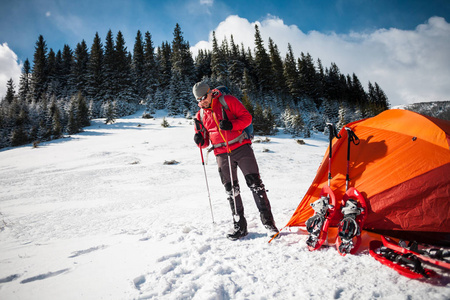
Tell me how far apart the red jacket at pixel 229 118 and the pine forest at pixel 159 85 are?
1962cm

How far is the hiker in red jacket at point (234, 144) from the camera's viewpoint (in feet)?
9.30

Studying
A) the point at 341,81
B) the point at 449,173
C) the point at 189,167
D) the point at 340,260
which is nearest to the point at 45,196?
the point at 189,167

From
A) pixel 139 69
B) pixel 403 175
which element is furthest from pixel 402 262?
pixel 139 69

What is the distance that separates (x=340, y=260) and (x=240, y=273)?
3.25ft

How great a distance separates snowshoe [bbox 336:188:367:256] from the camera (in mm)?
2107

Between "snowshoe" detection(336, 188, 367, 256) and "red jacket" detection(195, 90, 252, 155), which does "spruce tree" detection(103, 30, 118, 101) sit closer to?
"red jacket" detection(195, 90, 252, 155)

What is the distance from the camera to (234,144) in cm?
297

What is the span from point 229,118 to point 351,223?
1.98 m

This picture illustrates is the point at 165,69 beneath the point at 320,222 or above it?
above

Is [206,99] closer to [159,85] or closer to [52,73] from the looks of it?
[159,85]

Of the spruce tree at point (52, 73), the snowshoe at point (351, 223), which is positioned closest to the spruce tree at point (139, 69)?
the spruce tree at point (52, 73)

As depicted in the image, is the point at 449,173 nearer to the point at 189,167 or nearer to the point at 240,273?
the point at 240,273

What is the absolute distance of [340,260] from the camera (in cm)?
201

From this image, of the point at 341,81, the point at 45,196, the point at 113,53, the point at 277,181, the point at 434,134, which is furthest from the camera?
the point at 341,81
